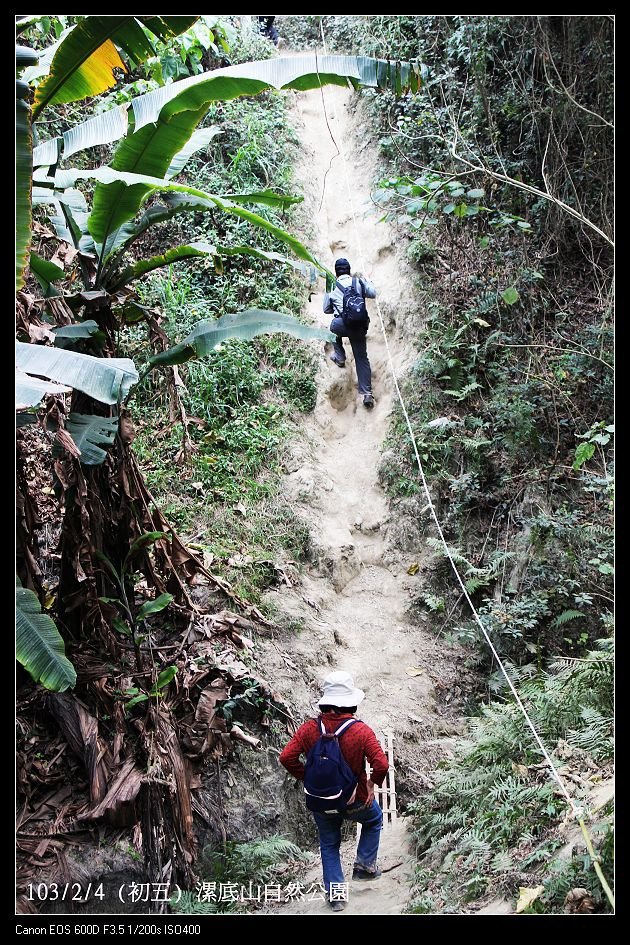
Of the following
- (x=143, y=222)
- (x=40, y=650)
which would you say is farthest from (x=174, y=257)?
(x=40, y=650)

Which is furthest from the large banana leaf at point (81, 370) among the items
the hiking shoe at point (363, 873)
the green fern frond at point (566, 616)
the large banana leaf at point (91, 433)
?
the green fern frond at point (566, 616)

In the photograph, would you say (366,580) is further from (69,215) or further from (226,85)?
(226,85)

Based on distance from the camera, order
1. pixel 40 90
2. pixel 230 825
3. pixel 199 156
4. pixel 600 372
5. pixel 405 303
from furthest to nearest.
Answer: pixel 199 156
pixel 405 303
pixel 600 372
pixel 230 825
pixel 40 90

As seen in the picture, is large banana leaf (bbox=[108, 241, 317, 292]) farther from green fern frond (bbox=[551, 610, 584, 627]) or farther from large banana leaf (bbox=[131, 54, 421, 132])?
green fern frond (bbox=[551, 610, 584, 627])

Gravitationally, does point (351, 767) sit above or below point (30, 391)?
below

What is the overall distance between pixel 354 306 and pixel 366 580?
127 inches

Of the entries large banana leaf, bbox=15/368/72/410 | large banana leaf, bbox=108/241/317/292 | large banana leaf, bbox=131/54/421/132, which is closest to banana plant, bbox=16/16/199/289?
large banana leaf, bbox=131/54/421/132

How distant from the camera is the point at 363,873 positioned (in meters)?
4.27

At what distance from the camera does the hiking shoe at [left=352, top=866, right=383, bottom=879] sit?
4254mm

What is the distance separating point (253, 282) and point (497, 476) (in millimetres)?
4177

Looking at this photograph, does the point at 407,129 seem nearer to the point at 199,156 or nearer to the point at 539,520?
the point at 199,156

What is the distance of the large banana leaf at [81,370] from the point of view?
3467mm
